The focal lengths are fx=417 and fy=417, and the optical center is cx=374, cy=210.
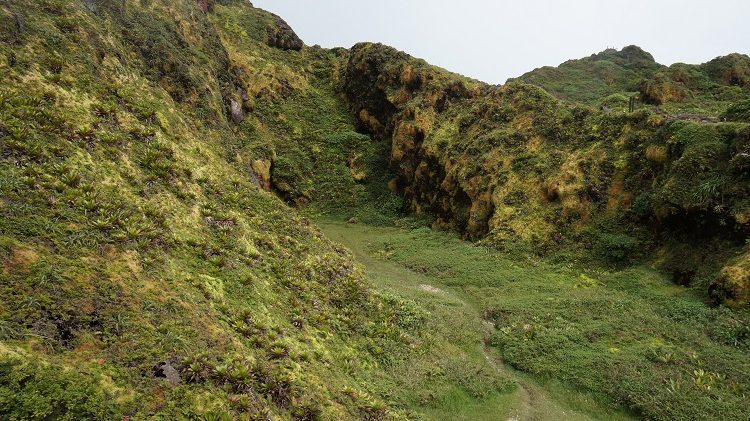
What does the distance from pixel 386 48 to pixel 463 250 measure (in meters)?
39.4

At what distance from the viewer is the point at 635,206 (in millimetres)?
30109

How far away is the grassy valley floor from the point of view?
15.4 m

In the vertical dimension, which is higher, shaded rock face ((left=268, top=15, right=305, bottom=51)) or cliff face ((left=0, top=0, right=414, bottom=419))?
shaded rock face ((left=268, top=15, right=305, bottom=51))

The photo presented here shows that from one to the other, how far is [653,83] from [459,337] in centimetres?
4907

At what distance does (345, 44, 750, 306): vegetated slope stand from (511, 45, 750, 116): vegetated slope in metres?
10.3

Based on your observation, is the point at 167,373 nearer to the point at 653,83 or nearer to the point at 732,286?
the point at 732,286

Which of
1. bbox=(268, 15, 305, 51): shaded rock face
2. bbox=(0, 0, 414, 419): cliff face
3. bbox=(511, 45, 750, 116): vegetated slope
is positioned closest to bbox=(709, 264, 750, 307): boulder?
bbox=(0, 0, 414, 419): cliff face

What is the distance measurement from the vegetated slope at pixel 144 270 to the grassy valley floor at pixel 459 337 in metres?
0.93

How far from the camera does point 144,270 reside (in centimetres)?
1233

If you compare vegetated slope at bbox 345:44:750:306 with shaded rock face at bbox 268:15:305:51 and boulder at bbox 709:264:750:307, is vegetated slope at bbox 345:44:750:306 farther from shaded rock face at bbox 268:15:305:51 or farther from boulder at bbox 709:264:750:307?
shaded rock face at bbox 268:15:305:51

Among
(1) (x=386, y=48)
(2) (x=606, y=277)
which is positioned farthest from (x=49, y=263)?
(1) (x=386, y=48)

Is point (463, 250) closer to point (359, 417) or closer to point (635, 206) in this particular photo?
point (635, 206)

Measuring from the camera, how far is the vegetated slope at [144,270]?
917 cm

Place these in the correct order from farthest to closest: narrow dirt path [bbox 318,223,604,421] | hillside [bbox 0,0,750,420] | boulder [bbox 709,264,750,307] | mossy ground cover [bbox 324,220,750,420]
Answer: boulder [bbox 709,264,750,307], mossy ground cover [bbox 324,220,750,420], narrow dirt path [bbox 318,223,604,421], hillside [bbox 0,0,750,420]
